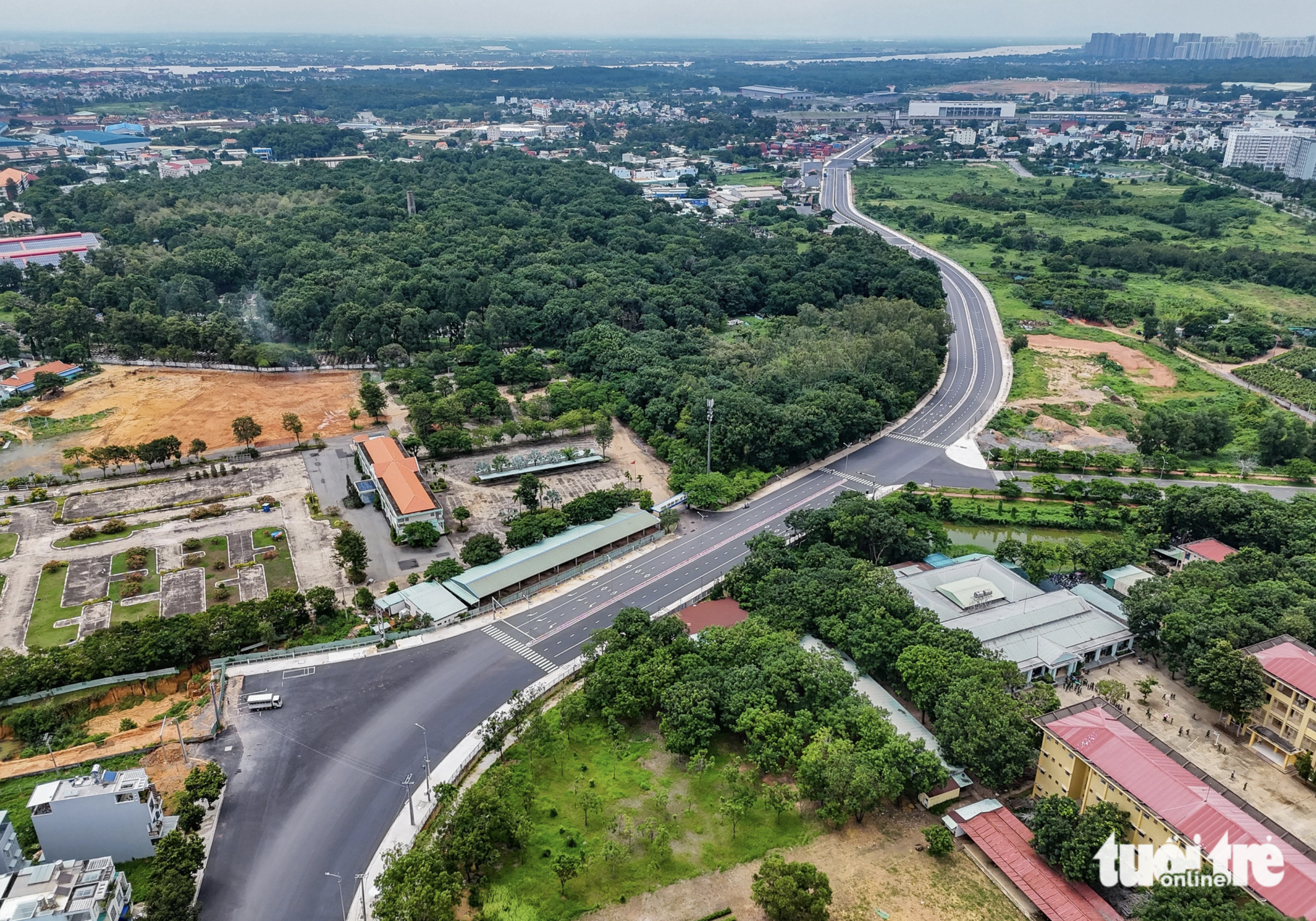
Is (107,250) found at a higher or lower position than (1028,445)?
higher

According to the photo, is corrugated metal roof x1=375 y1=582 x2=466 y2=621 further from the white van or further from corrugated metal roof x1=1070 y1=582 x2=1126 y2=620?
corrugated metal roof x1=1070 y1=582 x2=1126 y2=620

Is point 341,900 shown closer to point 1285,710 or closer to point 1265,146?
point 1285,710

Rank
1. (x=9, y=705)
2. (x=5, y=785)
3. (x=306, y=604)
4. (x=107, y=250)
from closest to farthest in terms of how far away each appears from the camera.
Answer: (x=5, y=785)
(x=9, y=705)
(x=306, y=604)
(x=107, y=250)

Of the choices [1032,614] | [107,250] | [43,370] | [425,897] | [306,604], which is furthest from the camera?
[107,250]

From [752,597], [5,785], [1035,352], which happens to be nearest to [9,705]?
[5,785]

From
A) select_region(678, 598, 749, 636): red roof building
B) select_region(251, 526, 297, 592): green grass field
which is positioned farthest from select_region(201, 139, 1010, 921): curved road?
select_region(251, 526, 297, 592): green grass field

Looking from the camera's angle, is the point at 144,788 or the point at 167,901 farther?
the point at 144,788

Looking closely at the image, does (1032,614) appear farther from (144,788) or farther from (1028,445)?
(144,788)
